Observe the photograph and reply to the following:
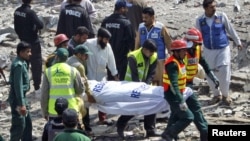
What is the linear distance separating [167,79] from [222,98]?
271 centimetres

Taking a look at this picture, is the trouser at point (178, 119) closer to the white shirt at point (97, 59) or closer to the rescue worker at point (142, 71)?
the rescue worker at point (142, 71)

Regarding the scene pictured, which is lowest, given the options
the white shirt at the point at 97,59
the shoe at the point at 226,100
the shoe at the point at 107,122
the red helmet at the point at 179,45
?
the shoe at the point at 107,122

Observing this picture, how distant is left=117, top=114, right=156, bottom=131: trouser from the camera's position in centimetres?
1287

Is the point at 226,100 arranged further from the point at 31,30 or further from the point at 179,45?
the point at 31,30

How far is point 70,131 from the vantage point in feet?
31.9

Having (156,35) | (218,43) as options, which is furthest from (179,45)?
(218,43)

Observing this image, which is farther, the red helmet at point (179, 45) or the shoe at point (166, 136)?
the shoe at point (166, 136)

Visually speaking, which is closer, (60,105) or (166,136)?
(60,105)

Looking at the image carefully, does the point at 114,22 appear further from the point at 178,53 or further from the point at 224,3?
the point at 224,3

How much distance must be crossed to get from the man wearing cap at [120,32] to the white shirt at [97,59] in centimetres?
69

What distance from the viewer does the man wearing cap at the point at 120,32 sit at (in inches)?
558

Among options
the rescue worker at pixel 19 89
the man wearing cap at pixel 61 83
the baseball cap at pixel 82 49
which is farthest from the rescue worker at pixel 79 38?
the man wearing cap at pixel 61 83

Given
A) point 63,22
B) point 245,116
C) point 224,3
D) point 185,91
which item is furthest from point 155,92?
point 224,3

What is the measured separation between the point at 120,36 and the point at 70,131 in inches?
185
